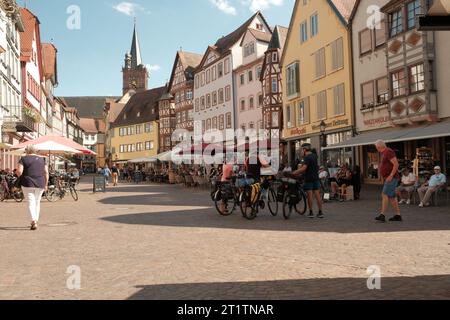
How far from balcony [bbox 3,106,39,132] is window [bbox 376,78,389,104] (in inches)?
824

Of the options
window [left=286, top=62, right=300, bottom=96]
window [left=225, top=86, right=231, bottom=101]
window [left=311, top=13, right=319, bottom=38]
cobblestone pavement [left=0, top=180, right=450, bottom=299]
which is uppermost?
window [left=311, top=13, right=319, bottom=38]

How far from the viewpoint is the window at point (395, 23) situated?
Result: 77.3ft

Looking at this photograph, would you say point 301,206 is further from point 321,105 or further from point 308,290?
point 321,105

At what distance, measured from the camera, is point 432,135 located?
55.8ft

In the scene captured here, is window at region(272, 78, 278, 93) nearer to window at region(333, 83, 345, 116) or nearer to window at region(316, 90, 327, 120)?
window at region(316, 90, 327, 120)

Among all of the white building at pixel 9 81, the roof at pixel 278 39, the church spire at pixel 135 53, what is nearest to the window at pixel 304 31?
the roof at pixel 278 39

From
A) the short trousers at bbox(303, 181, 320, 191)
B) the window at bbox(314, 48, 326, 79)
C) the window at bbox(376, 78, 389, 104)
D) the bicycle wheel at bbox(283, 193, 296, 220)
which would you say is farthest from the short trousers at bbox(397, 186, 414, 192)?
the window at bbox(314, 48, 326, 79)

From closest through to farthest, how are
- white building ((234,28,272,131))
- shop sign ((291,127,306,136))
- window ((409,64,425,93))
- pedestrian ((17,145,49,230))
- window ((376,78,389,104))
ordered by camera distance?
1. pedestrian ((17,145,49,230))
2. window ((409,64,425,93))
3. window ((376,78,389,104))
4. shop sign ((291,127,306,136))
5. white building ((234,28,272,131))

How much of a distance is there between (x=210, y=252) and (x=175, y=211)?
733 centimetres

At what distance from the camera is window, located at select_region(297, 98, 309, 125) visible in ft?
111

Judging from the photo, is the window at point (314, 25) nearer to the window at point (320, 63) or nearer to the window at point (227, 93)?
the window at point (320, 63)

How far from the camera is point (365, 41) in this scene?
89.7 feet

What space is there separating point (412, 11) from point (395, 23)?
1.40 metres

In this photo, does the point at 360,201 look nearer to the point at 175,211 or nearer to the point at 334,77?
the point at 175,211
